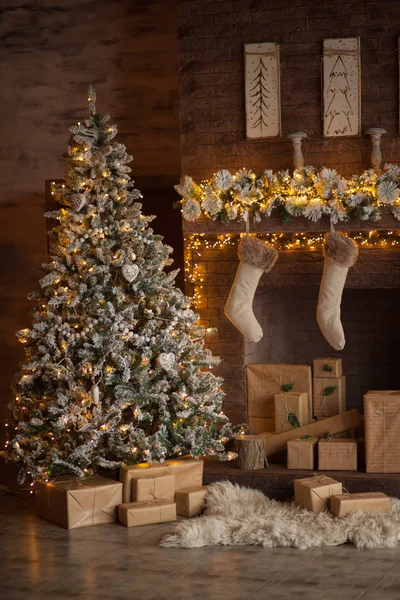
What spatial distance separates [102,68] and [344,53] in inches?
85.0

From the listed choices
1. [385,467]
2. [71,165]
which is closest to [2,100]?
[71,165]

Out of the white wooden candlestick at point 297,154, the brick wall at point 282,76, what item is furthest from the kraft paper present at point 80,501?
the white wooden candlestick at point 297,154

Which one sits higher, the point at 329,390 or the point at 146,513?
the point at 329,390

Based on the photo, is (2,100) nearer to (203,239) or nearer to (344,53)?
(203,239)

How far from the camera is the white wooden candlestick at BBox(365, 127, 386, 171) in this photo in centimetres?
605

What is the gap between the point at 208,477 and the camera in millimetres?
6316

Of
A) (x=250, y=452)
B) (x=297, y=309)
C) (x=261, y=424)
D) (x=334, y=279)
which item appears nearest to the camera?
(x=334, y=279)

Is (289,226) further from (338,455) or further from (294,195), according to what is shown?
(338,455)

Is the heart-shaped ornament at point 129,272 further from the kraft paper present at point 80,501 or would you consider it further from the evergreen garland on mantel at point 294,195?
the kraft paper present at point 80,501

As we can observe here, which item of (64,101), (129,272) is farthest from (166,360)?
(64,101)

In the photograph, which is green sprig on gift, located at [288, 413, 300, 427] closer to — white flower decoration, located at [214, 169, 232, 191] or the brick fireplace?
the brick fireplace

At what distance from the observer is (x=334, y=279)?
618 cm

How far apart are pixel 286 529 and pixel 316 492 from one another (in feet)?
1.29

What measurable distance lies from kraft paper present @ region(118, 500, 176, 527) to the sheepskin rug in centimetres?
23
